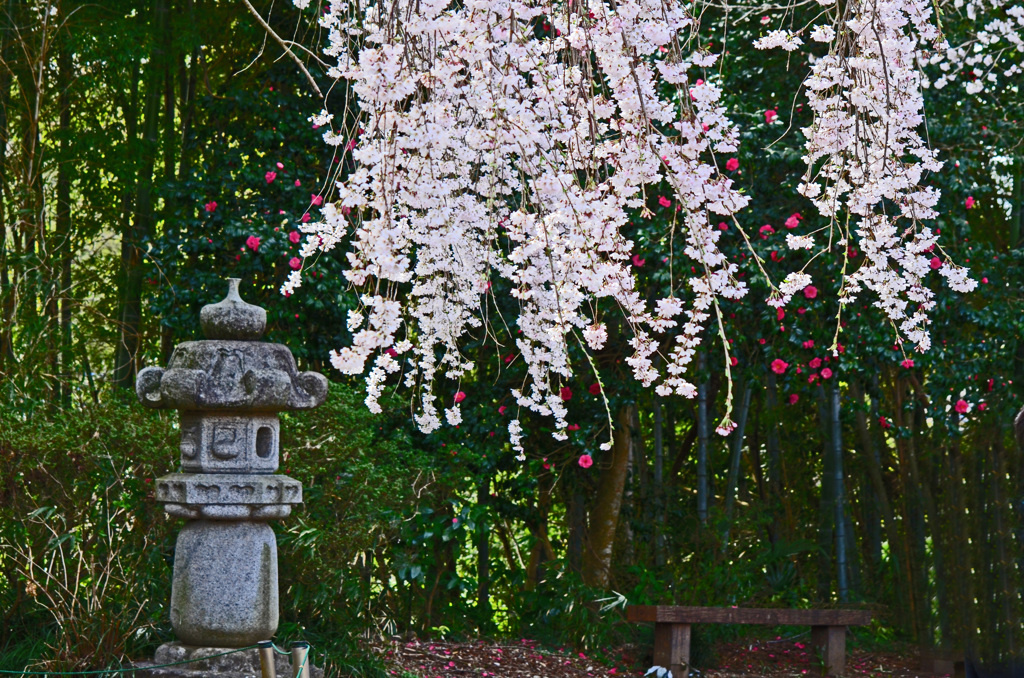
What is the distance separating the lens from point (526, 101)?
1.79 m

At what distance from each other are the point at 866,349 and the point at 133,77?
3.52 meters

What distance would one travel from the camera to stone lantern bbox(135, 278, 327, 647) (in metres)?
2.97

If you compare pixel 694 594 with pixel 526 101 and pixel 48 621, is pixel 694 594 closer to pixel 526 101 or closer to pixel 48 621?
pixel 48 621

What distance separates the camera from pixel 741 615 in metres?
4.54

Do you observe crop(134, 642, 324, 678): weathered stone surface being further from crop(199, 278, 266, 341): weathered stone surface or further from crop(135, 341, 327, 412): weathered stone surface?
crop(199, 278, 266, 341): weathered stone surface

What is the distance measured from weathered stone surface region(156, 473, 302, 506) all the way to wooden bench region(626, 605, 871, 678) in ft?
6.44

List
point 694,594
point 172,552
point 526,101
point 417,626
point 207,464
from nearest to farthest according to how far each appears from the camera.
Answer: point 526,101 → point 207,464 → point 172,552 → point 417,626 → point 694,594

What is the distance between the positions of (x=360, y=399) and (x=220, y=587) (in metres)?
1.22

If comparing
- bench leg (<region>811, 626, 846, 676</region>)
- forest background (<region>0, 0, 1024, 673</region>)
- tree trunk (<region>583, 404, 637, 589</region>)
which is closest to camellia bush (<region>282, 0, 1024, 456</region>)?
forest background (<region>0, 0, 1024, 673</region>)

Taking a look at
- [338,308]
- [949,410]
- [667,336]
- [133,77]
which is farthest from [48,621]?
[949,410]

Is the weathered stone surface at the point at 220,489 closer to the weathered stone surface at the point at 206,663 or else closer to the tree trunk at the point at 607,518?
the weathered stone surface at the point at 206,663

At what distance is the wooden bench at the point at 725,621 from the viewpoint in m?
4.42

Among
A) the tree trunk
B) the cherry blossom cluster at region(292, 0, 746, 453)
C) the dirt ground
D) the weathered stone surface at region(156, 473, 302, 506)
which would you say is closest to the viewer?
the cherry blossom cluster at region(292, 0, 746, 453)

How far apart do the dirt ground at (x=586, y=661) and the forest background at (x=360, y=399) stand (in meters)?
0.15
